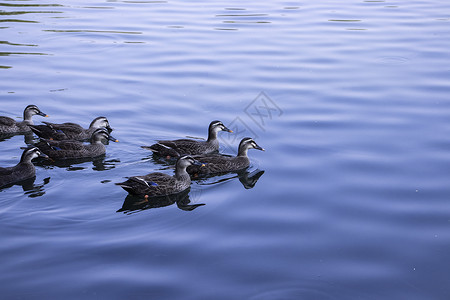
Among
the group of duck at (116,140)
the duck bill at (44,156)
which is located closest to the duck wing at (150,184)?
the group of duck at (116,140)

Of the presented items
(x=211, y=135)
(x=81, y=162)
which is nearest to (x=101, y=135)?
(x=81, y=162)

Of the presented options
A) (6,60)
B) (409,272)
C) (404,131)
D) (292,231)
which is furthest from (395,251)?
(6,60)

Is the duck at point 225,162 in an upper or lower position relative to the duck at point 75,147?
lower

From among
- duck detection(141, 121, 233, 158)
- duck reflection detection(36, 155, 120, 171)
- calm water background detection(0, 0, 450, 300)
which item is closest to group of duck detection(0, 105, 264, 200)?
duck detection(141, 121, 233, 158)

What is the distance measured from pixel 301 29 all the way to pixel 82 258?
17.6 metres

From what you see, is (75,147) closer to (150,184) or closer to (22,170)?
(22,170)

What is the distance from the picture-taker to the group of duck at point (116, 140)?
11.7m

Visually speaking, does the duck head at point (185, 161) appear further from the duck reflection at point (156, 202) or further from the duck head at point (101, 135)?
the duck head at point (101, 135)

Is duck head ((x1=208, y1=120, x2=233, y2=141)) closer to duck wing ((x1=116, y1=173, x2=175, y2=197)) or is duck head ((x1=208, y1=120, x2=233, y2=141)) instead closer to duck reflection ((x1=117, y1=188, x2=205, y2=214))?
duck wing ((x1=116, y1=173, x2=175, y2=197))

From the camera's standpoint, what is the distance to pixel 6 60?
2041cm

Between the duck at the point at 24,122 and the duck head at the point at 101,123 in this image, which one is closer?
the duck head at the point at 101,123

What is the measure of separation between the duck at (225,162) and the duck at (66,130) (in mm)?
2751

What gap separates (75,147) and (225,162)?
10.8ft

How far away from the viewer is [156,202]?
11289 mm
